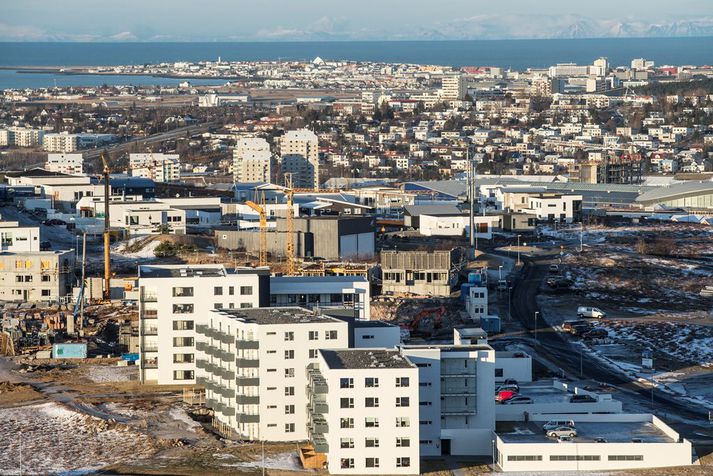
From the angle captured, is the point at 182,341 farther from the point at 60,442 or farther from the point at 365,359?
the point at 365,359

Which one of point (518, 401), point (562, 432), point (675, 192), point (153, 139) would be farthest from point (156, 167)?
point (562, 432)

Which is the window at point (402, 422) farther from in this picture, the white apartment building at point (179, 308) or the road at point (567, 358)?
the white apartment building at point (179, 308)

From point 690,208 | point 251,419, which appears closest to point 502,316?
point 251,419

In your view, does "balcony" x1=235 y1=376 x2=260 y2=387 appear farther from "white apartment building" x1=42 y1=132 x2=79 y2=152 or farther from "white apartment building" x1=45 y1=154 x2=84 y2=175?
"white apartment building" x1=42 y1=132 x2=79 y2=152

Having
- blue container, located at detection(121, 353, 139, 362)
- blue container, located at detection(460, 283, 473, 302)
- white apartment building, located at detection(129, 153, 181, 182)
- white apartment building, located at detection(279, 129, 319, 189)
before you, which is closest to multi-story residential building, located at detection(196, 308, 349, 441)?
blue container, located at detection(121, 353, 139, 362)

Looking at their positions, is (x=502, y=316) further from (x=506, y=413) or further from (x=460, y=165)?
(x=460, y=165)

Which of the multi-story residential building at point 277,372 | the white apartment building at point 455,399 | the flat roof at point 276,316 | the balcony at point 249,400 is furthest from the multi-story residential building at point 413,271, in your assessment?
the white apartment building at point 455,399
